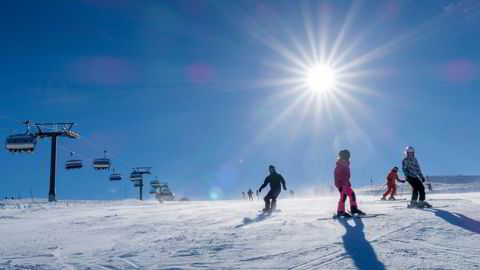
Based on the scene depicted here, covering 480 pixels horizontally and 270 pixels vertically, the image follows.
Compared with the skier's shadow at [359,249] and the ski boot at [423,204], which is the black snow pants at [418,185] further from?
the skier's shadow at [359,249]

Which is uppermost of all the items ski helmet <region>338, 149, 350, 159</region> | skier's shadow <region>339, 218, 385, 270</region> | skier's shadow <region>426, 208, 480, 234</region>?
ski helmet <region>338, 149, 350, 159</region>

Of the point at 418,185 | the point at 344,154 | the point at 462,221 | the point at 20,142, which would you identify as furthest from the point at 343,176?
the point at 20,142

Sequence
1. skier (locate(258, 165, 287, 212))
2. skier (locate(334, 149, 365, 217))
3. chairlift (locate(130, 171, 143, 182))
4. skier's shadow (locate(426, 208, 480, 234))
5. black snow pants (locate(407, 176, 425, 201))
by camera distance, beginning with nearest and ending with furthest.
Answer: skier's shadow (locate(426, 208, 480, 234)), skier (locate(334, 149, 365, 217)), black snow pants (locate(407, 176, 425, 201)), skier (locate(258, 165, 287, 212)), chairlift (locate(130, 171, 143, 182))

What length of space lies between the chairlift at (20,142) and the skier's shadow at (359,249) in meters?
43.5

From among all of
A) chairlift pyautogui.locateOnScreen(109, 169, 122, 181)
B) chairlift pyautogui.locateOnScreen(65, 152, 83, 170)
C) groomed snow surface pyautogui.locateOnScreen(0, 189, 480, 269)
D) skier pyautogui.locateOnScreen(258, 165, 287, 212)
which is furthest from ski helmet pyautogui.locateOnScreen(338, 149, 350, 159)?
chairlift pyautogui.locateOnScreen(109, 169, 122, 181)

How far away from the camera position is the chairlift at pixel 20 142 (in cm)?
4609

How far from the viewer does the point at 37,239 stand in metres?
Answer: 9.15

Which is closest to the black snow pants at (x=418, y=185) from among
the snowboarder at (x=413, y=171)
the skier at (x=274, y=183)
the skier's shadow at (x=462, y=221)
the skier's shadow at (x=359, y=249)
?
the snowboarder at (x=413, y=171)

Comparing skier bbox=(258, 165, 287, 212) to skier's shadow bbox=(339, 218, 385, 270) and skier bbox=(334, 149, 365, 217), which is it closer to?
skier bbox=(334, 149, 365, 217)

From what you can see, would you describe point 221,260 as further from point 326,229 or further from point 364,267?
point 326,229

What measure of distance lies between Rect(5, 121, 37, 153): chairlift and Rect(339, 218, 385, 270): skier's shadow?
43.5 metres

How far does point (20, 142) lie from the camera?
152ft

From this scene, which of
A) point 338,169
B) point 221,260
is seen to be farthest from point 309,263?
point 338,169

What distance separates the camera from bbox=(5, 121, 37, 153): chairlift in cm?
4609
